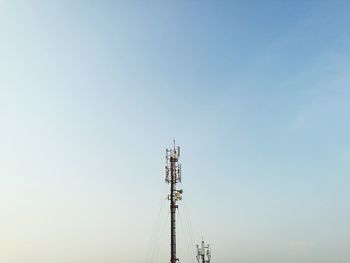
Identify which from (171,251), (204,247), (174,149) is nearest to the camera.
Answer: (171,251)

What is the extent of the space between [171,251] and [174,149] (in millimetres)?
12215

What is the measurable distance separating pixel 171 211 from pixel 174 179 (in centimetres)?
389

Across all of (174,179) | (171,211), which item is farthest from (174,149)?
(171,211)

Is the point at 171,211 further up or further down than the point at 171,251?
further up

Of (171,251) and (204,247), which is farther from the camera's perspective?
(204,247)

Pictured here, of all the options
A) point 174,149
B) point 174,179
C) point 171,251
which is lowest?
point 171,251

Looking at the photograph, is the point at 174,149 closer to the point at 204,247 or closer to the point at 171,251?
the point at 171,251

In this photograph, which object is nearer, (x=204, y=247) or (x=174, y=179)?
(x=174, y=179)

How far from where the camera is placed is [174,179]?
47875 mm

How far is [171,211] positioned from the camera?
4653 centimetres

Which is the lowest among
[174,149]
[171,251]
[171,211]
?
[171,251]

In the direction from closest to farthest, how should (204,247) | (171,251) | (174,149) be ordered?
(171,251)
(174,149)
(204,247)

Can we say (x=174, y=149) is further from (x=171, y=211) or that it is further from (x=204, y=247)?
(x=204, y=247)

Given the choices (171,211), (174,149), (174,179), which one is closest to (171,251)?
(171,211)
